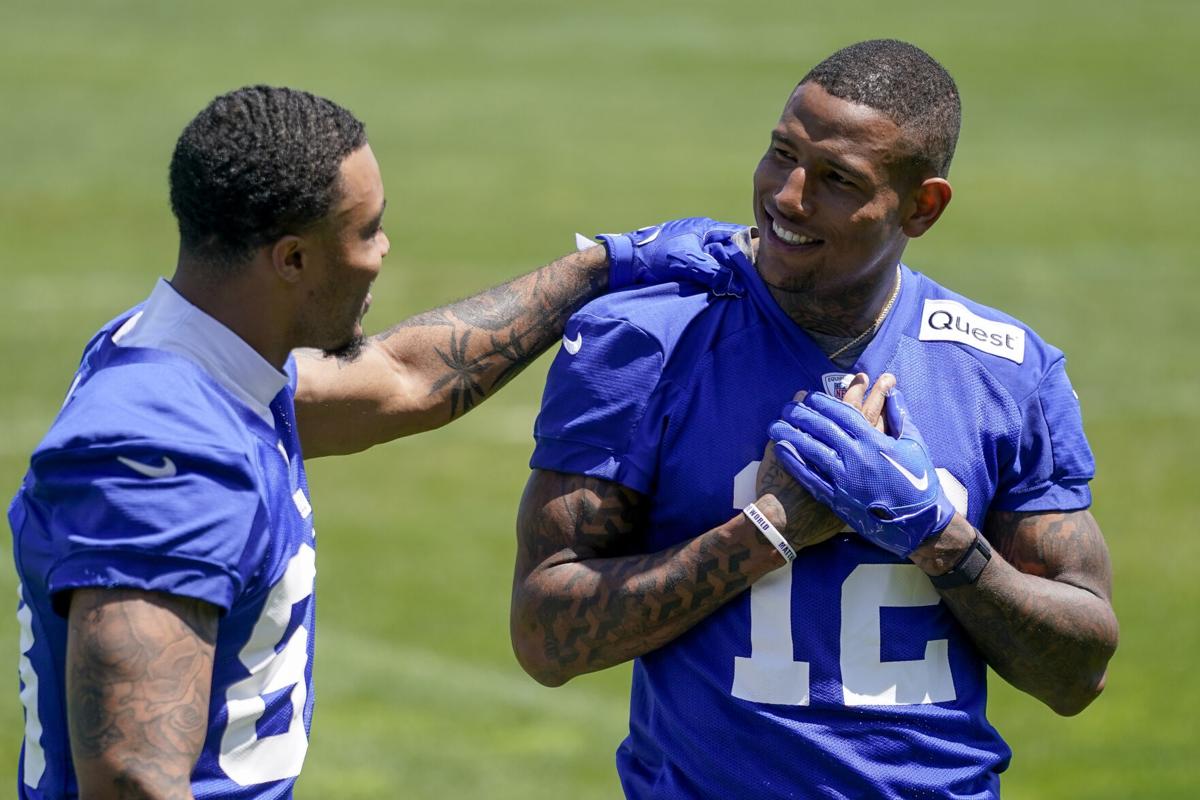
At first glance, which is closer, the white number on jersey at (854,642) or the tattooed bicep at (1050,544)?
the white number on jersey at (854,642)

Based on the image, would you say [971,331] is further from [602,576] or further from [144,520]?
[144,520]

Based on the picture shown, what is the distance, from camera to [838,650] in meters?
3.81

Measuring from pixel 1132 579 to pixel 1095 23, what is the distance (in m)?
20.7

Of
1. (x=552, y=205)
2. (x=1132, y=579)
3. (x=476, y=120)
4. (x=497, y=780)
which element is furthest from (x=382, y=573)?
(x=476, y=120)

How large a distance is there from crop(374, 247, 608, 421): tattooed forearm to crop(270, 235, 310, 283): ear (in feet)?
3.79

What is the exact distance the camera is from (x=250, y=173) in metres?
3.23

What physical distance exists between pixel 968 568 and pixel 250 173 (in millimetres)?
1698

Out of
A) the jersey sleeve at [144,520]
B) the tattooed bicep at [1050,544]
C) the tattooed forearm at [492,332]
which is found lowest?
the tattooed bicep at [1050,544]

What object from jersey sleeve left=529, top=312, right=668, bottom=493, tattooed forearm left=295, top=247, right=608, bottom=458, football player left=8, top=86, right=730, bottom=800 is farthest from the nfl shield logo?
football player left=8, top=86, right=730, bottom=800

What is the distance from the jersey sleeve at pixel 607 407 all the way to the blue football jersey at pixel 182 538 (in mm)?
620

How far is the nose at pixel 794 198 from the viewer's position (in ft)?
12.6

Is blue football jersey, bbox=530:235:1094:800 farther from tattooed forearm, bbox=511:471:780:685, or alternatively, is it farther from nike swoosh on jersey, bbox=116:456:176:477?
nike swoosh on jersey, bbox=116:456:176:477

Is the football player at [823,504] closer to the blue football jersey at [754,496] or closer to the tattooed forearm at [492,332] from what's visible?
the blue football jersey at [754,496]

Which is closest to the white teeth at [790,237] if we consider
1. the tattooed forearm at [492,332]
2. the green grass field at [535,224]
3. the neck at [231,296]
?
the tattooed forearm at [492,332]
